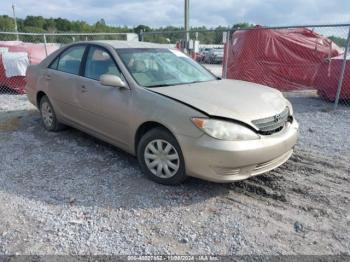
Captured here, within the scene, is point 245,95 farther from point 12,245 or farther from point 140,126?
point 12,245

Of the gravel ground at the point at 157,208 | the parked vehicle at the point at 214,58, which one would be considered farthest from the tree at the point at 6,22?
the gravel ground at the point at 157,208

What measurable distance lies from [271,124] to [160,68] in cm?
161

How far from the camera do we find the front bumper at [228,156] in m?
2.96

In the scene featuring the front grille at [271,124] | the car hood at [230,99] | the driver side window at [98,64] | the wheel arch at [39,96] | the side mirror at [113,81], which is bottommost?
the wheel arch at [39,96]

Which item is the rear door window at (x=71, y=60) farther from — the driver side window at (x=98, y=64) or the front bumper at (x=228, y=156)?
the front bumper at (x=228, y=156)

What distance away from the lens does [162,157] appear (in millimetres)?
3416

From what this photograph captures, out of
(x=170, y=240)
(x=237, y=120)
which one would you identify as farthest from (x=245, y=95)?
(x=170, y=240)

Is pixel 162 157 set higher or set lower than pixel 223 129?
lower

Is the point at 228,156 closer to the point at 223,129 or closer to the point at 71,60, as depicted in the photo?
the point at 223,129

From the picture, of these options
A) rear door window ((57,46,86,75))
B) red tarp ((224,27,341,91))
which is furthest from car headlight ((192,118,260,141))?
red tarp ((224,27,341,91))

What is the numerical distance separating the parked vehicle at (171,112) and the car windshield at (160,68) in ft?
0.04

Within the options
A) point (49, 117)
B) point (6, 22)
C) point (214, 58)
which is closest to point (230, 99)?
point (49, 117)

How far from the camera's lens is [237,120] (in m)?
3.03

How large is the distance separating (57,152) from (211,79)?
2444 millimetres
